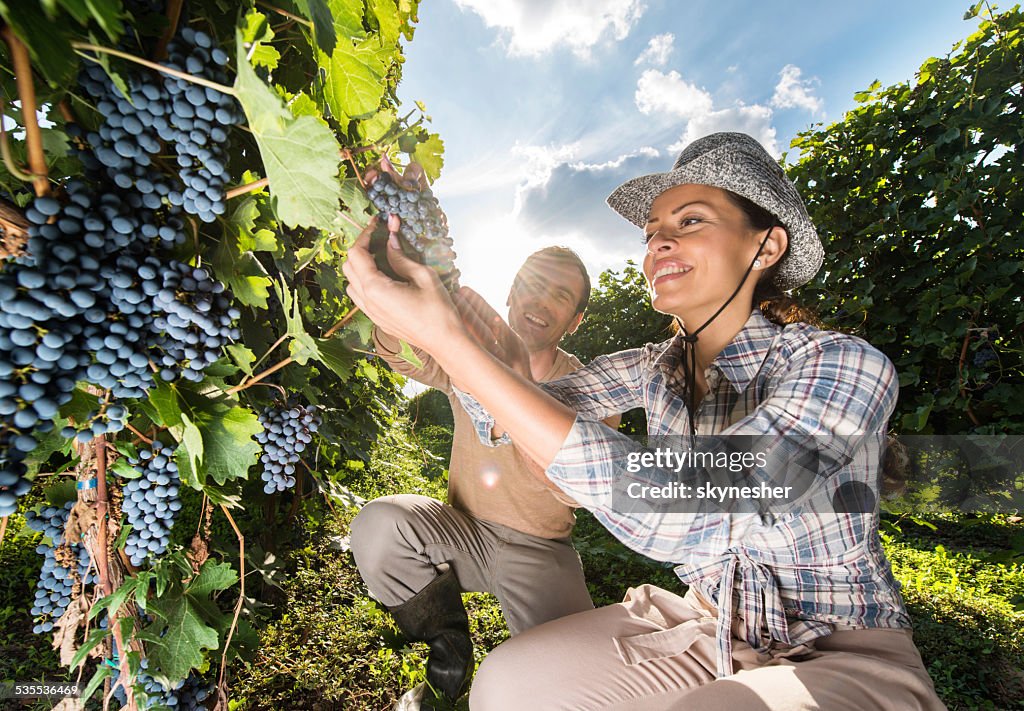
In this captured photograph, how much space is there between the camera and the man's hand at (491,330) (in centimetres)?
152

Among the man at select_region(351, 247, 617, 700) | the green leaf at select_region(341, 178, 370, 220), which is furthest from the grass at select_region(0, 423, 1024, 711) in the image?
the green leaf at select_region(341, 178, 370, 220)

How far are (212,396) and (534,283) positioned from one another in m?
2.41

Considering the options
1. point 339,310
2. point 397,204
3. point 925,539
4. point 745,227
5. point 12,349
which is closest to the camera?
point 12,349

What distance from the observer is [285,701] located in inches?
98.3

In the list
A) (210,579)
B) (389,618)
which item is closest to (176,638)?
(210,579)

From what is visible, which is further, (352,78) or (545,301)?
(545,301)

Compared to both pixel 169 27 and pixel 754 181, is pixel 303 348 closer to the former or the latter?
pixel 169 27

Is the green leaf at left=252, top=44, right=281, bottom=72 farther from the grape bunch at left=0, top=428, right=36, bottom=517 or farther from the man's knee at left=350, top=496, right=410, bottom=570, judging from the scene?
the man's knee at left=350, top=496, right=410, bottom=570

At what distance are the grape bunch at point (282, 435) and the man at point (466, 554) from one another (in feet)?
3.29

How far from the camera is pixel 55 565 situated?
48.3 inches

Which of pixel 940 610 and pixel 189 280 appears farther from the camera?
pixel 940 610

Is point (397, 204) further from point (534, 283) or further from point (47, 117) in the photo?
point (534, 283)

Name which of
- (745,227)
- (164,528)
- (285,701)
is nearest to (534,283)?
(745,227)

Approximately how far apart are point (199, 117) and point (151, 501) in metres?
0.80
